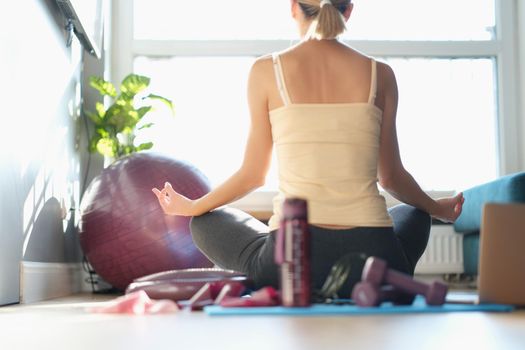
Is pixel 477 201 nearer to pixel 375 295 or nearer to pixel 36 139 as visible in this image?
pixel 36 139

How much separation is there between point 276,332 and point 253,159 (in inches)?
38.5

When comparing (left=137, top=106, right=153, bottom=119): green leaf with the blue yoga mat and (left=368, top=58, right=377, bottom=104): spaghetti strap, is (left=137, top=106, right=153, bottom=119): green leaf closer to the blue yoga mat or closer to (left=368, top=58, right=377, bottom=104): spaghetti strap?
(left=368, top=58, right=377, bottom=104): spaghetti strap

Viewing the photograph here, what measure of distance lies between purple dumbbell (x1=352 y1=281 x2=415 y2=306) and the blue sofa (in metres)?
1.15

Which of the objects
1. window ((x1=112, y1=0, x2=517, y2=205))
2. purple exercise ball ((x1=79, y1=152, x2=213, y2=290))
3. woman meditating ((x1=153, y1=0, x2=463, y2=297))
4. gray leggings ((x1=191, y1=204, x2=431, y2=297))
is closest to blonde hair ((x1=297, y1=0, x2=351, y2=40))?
woman meditating ((x1=153, y1=0, x2=463, y2=297))

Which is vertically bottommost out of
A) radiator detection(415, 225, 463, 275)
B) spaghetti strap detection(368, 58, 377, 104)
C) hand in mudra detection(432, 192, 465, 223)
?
radiator detection(415, 225, 463, 275)

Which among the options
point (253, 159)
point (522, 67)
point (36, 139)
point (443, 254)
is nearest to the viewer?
point (253, 159)

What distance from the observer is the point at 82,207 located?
4.30 m

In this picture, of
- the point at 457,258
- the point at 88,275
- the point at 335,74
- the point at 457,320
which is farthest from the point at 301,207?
the point at 457,258

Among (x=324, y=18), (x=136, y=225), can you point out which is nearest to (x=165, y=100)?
(x=136, y=225)

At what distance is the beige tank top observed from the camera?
225 cm

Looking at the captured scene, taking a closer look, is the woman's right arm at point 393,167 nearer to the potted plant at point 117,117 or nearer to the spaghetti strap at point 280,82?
the spaghetti strap at point 280,82

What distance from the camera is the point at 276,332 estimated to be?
60.3 inches

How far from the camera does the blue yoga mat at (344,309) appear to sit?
187cm

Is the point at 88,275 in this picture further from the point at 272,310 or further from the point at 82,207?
the point at 272,310
